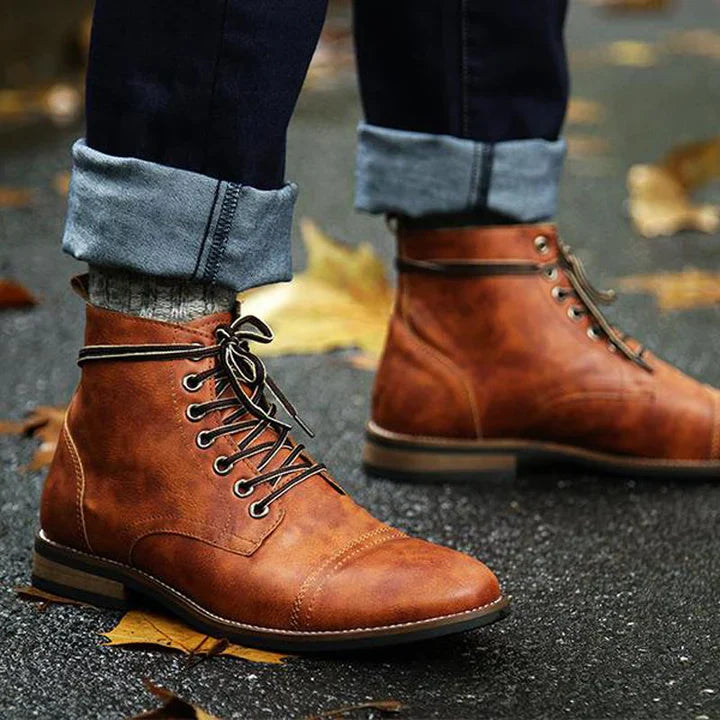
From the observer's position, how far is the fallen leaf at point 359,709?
1.13m

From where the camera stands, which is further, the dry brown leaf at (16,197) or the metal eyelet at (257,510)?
the dry brown leaf at (16,197)

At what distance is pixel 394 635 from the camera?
118 cm

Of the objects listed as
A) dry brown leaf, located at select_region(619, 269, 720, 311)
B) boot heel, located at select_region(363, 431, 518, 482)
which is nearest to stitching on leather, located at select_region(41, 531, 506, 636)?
boot heel, located at select_region(363, 431, 518, 482)

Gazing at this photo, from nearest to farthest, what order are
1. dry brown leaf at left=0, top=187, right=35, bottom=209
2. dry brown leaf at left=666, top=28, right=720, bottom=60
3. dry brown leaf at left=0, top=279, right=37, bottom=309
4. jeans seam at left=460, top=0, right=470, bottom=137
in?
1. jeans seam at left=460, top=0, right=470, bottom=137
2. dry brown leaf at left=0, top=279, right=37, bottom=309
3. dry brown leaf at left=0, top=187, right=35, bottom=209
4. dry brown leaf at left=666, top=28, right=720, bottom=60

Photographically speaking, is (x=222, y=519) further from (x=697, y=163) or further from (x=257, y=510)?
(x=697, y=163)

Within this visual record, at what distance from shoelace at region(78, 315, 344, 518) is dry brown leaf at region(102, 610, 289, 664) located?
0.37ft

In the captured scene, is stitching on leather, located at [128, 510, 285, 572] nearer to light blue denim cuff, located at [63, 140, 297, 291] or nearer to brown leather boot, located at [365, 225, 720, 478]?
light blue denim cuff, located at [63, 140, 297, 291]

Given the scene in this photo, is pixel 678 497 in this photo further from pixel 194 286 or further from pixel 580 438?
pixel 194 286

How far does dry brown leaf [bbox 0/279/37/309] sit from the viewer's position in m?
2.38

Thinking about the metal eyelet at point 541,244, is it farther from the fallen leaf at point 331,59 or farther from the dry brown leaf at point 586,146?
the fallen leaf at point 331,59

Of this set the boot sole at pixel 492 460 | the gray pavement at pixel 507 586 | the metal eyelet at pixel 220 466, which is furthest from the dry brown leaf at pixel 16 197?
the metal eyelet at pixel 220 466

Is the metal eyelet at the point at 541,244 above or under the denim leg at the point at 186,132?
under

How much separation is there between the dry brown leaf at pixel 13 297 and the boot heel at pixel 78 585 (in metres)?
1.10

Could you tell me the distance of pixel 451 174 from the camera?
1604 millimetres
